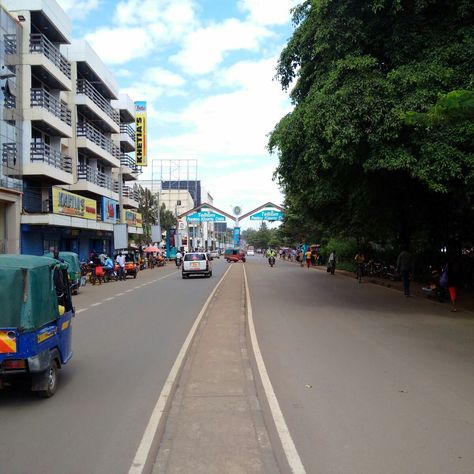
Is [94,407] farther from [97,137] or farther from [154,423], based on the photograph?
[97,137]

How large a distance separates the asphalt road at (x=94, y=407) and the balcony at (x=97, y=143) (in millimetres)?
28864

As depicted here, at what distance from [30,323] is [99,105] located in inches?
1604

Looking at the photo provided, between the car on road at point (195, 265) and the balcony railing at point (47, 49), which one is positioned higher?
the balcony railing at point (47, 49)

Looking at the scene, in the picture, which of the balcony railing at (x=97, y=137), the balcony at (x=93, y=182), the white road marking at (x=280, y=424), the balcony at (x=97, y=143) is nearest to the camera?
the white road marking at (x=280, y=424)

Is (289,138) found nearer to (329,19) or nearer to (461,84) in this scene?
(329,19)

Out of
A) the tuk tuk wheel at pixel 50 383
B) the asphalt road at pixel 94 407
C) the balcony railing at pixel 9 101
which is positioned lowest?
the asphalt road at pixel 94 407

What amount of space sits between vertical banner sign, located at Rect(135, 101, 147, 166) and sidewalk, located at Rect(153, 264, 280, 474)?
4711cm

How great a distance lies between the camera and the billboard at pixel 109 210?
42219 millimetres

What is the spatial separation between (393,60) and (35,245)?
24.1m

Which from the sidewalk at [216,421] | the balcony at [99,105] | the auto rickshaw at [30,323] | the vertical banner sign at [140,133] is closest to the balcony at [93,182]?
the balcony at [99,105]

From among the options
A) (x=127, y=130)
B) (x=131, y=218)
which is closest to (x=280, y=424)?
(x=131, y=218)

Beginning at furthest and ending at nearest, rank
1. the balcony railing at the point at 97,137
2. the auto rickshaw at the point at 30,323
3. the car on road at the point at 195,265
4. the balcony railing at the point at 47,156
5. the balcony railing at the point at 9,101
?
the balcony railing at the point at 97,137
the car on road at the point at 195,265
the balcony railing at the point at 47,156
the balcony railing at the point at 9,101
the auto rickshaw at the point at 30,323

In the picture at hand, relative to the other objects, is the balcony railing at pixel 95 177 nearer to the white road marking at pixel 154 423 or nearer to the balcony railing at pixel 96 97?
the balcony railing at pixel 96 97

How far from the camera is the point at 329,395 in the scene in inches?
258
